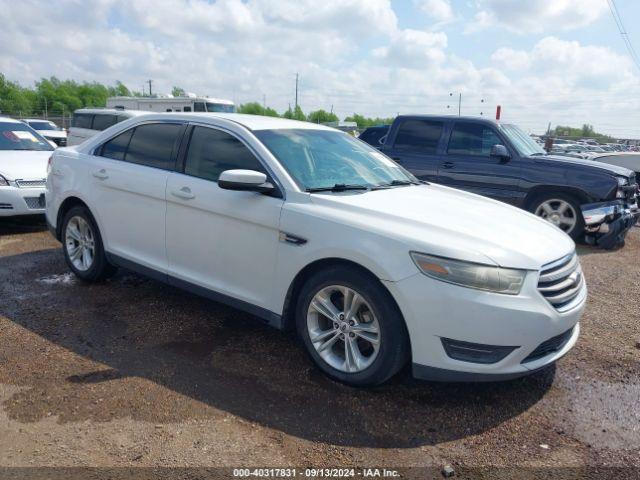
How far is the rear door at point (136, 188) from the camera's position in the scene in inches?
175

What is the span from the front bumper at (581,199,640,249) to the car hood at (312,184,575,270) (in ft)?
14.3

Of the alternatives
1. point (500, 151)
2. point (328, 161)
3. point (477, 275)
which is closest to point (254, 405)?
point (477, 275)

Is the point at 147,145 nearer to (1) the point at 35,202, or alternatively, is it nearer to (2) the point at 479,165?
(1) the point at 35,202

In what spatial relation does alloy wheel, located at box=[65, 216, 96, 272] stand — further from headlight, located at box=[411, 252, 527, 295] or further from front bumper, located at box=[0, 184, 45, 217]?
headlight, located at box=[411, 252, 527, 295]

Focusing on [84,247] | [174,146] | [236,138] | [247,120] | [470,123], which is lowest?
[84,247]

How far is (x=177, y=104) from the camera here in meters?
21.2

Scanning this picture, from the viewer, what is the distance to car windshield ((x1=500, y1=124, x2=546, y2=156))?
27.3 feet

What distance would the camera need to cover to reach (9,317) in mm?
4469

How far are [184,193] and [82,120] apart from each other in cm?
1294

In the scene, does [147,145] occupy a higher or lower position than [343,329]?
higher

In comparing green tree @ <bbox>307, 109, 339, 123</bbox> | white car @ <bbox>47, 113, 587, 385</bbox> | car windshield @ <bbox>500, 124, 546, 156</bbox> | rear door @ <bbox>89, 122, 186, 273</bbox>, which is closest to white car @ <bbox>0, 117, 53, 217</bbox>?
white car @ <bbox>47, 113, 587, 385</bbox>

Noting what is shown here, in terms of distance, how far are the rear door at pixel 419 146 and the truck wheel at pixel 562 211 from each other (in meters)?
1.67

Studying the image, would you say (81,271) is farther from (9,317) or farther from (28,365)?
(28,365)

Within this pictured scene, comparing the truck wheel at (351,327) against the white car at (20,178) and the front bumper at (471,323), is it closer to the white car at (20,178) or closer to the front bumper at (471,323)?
the front bumper at (471,323)
